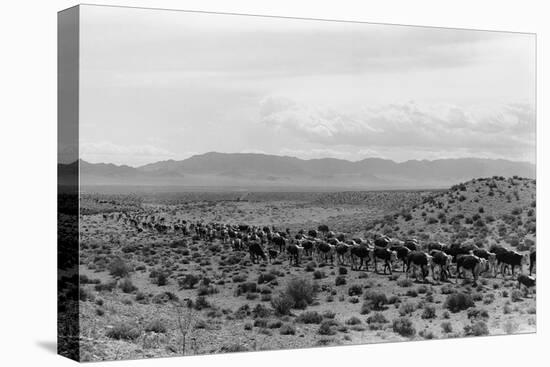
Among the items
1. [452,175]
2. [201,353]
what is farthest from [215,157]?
[452,175]

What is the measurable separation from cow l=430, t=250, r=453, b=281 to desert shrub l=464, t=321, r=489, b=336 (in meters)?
1.20

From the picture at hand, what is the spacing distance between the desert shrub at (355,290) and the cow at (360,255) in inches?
15.9

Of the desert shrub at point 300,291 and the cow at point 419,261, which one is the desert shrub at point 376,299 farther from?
the desert shrub at point 300,291

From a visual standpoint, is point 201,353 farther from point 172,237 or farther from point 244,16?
point 244,16

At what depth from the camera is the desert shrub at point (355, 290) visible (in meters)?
25.8

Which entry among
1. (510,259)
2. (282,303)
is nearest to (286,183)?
(282,303)

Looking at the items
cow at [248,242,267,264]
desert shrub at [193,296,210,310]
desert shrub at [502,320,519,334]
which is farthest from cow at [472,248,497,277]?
desert shrub at [193,296,210,310]

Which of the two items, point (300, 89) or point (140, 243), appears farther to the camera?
point (300, 89)

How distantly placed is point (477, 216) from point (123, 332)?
28.3 feet

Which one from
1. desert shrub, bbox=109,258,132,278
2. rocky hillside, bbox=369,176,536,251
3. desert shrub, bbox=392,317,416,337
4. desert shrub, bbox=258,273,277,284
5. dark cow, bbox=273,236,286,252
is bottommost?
desert shrub, bbox=392,317,416,337

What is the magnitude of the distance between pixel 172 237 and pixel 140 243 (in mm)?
679

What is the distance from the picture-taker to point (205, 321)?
24.3 m

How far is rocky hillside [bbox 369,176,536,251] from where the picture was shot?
88.1ft

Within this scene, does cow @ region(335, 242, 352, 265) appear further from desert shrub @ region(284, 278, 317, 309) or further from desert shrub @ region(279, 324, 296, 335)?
desert shrub @ region(279, 324, 296, 335)
